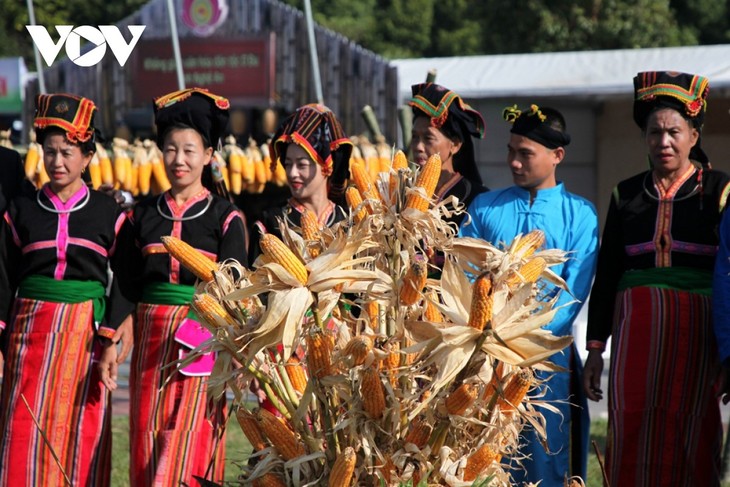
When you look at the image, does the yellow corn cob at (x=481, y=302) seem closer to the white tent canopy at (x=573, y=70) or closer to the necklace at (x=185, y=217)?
the necklace at (x=185, y=217)

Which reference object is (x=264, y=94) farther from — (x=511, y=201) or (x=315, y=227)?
(x=315, y=227)

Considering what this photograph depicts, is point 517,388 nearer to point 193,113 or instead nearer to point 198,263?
point 198,263

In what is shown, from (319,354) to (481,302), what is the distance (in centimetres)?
36

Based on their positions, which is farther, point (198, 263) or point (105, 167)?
point (105, 167)

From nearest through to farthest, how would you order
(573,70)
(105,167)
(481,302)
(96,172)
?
1. (481,302)
2. (96,172)
3. (105,167)
4. (573,70)

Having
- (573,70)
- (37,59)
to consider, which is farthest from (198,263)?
(37,59)

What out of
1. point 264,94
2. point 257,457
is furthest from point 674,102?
point 264,94

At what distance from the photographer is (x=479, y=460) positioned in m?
2.42

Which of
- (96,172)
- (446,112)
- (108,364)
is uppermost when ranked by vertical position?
(446,112)

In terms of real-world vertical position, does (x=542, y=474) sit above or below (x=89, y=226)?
below

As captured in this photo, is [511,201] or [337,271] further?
[511,201]

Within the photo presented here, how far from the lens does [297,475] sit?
239cm

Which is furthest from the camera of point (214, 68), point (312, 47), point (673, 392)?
point (214, 68)

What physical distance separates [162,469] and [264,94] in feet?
41.8
